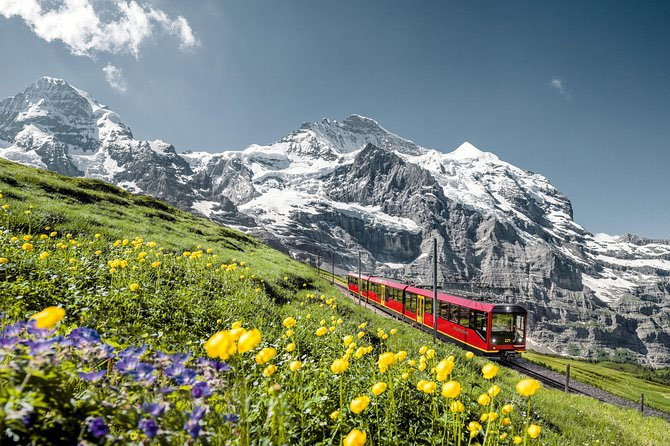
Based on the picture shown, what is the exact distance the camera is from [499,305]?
72.4 feet

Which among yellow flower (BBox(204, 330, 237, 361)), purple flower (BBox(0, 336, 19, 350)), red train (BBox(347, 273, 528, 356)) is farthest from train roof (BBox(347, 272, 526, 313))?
purple flower (BBox(0, 336, 19, 350))

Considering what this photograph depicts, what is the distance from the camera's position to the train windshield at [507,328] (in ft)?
71.5

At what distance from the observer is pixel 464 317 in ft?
76.2

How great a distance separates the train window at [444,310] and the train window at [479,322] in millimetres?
2537

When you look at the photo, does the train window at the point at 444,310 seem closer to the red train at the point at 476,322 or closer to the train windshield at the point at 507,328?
the red train at the point at 476,322

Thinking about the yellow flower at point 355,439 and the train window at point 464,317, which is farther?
the train window at point 464,317

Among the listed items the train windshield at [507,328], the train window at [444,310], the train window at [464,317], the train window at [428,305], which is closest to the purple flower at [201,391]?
the train windshield at [507,328]

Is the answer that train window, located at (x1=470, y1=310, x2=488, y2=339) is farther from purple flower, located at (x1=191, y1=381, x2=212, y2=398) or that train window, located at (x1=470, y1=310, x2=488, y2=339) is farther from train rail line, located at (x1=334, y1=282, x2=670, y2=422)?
purple flower, located at (x1=191, y1=381, x2=212, y2=398)

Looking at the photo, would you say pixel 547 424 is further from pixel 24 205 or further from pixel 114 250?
pixel 24 205

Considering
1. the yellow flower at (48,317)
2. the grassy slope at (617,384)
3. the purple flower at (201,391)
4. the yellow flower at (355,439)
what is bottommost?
the grassy slope at (617,384)

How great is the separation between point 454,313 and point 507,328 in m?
3.51

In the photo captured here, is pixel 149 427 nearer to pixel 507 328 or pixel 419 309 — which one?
pixel 507 328

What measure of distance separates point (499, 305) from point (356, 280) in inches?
1252

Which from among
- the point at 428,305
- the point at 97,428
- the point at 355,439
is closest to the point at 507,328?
the point at 428,305
